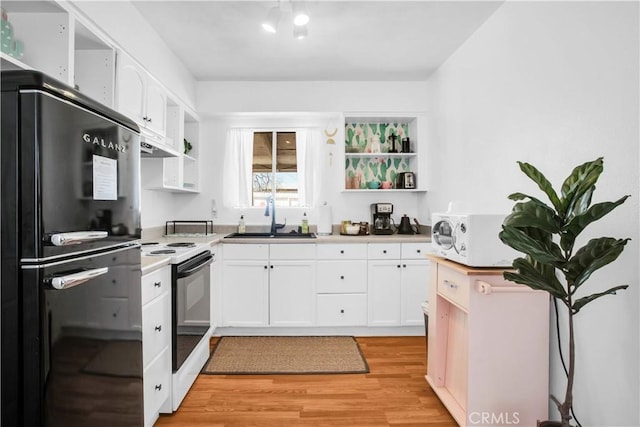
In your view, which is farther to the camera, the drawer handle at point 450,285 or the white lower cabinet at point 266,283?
the white lower cabinet at point 266,283

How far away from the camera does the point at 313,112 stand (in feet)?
12.2

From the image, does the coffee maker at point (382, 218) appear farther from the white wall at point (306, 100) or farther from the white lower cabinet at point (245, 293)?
the white lower cabinet at point (245, 293)

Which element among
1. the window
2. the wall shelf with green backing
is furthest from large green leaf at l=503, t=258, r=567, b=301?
the window

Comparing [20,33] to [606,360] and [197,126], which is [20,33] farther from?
[606,360]

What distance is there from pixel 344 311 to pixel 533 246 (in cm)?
225

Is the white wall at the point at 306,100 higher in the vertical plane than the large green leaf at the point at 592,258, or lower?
higher

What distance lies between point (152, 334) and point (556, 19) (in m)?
2.69

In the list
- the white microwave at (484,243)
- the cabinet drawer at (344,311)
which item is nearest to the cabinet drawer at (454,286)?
the white microwave at (484,243)

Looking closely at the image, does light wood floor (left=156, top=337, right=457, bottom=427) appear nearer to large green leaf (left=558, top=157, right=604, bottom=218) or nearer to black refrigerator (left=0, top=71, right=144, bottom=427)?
black refrigerator (left=0, top=71, right=144, bottom=427)

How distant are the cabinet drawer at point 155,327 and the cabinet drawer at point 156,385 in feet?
0.18

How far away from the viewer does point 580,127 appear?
1706 mm

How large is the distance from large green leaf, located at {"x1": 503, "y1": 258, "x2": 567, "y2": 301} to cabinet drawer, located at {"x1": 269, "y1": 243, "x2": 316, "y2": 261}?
6.82 feet

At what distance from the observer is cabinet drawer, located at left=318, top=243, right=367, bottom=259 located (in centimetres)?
334

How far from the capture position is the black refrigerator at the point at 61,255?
0.91 metres
